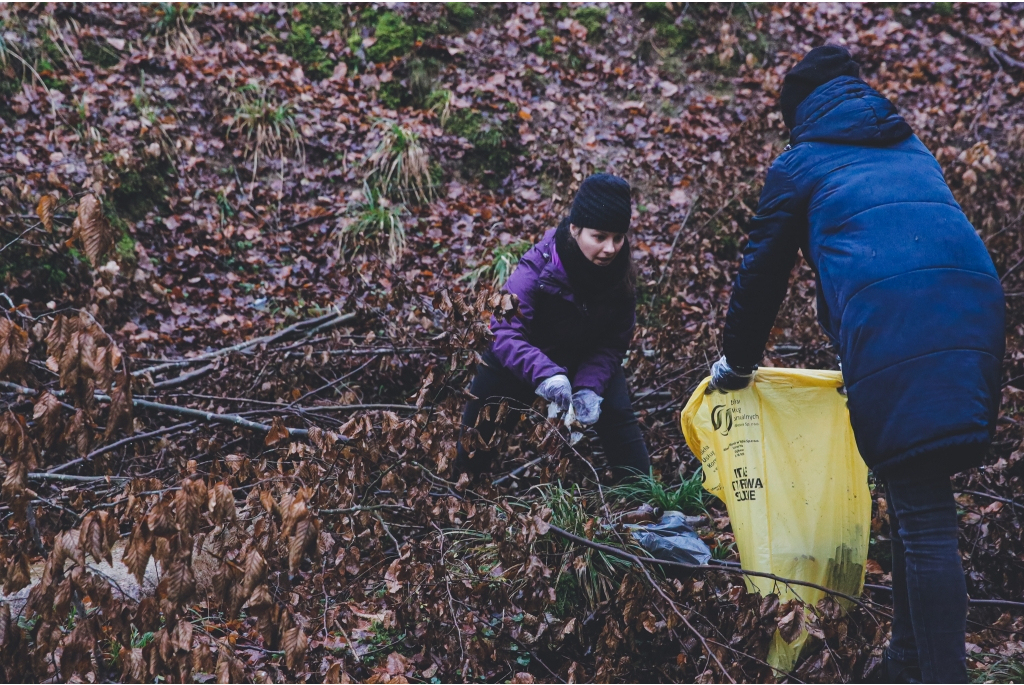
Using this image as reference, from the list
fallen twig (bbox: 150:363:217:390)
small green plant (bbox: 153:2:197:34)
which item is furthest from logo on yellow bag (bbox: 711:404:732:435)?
small green plant (bbox: 153:2:197:34)

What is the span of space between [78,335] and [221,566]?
0.74 metres

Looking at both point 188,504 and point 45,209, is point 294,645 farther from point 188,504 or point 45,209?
point 45,209

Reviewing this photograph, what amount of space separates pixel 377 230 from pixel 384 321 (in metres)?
1.43

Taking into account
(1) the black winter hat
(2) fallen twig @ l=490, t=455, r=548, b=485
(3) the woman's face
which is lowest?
(2) fallen twig @ l=490, t=455, r=548, b=485

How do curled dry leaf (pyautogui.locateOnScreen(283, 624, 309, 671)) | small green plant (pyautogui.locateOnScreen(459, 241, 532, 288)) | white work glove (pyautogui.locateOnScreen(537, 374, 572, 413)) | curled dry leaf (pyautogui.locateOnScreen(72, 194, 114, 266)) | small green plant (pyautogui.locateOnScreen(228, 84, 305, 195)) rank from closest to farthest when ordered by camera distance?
curled dry leaf (pyautogui.locateOnScreen(283, 624, 309, 671))
curled dry leaf (pyautogui.locateOnScreen(72, 194, 114, 266))
white work glove (pyautogui.locateOnScreen(537, 374, 572, 413))
small green plant (pyautogui.locateOnScreen(459, 241, 532, 288))
small green plant (pyautogui.locateOnScreen(228, 84, 305, 195))

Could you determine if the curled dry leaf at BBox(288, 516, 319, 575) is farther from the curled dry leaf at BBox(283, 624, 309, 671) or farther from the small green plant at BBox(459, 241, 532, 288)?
the small green plant at BBox(459, 241, 532, 288)

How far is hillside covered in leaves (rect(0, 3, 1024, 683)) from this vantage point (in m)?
2.22

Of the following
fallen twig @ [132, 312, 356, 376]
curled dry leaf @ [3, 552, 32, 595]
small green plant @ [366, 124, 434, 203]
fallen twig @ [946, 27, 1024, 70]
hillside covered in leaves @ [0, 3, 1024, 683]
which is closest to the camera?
curled dry leaf @ [3, 552, 32, 595]

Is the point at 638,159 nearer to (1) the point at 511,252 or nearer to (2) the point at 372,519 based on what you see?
(1) the point at 511,252

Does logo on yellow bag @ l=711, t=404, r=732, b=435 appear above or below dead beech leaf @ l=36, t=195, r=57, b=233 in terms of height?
below

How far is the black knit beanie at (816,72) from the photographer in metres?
2.48

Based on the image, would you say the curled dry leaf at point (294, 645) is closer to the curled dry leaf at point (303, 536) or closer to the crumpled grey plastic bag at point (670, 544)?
the curled dry leaf at point (303, 536)

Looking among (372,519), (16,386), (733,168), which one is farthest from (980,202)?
(16,386)

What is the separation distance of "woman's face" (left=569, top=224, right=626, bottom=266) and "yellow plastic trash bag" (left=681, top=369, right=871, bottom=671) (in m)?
0.71
